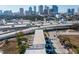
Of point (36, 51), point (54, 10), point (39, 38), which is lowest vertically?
point (36, 51)

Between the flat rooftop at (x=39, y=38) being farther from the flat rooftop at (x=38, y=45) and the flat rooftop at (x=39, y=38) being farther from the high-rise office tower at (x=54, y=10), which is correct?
the high-rise office tower at (x=54, y=10)

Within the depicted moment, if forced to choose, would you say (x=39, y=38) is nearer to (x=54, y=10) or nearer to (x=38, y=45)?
(x=38, y=45)

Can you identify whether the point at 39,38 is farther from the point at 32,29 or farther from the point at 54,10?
the point at 54,10

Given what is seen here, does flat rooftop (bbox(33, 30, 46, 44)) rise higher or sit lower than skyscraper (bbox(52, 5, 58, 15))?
lower

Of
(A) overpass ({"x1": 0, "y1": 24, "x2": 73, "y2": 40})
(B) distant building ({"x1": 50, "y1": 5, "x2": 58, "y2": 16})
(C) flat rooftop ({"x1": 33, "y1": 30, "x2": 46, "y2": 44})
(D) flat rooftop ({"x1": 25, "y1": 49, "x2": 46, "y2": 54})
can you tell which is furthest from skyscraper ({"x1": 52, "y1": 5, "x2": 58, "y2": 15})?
(D) flat rooftop ({"x1": 25, "y1": 49, "x2": 46, "y2": 54})

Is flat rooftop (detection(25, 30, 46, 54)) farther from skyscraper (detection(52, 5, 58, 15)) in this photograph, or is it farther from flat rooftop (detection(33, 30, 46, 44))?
skyscraper (detection(52, 5, 58, 15))

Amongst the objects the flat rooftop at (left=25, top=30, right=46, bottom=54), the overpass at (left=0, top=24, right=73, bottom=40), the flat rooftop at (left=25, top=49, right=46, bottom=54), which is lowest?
the flat rooftop at (left=25, top=49, right=46, bottom=54)

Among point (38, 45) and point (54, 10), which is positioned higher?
point (54, 10)

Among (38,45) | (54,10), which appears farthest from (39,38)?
(54,10)

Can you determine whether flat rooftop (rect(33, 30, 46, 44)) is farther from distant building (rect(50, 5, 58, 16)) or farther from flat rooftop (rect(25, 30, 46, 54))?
distant building (rect(50, 5, 58, 16))
